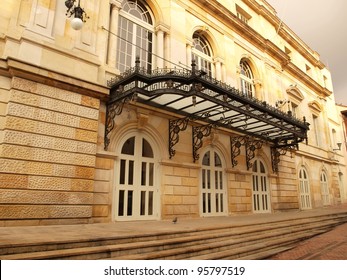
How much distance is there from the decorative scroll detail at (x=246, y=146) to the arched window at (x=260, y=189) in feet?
3.04

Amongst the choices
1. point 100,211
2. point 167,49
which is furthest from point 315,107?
point 100,211

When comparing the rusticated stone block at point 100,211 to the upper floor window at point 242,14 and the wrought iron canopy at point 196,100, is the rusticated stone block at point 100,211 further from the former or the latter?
the upper floor window at point 242,14

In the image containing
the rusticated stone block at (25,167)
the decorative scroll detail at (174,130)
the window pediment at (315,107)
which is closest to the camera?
the rusticated stone block at (25,167)

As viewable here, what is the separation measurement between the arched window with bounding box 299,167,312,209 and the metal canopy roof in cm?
579

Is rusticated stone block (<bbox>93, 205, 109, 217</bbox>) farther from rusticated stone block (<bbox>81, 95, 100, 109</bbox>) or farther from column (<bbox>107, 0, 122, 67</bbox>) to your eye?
column (<bbox>107, 0, 122, 67</bbox>)

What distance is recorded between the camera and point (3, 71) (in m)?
6.76

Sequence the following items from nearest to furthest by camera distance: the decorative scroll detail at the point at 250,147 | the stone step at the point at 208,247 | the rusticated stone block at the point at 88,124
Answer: the stone step at the point at 208,247, the rusticated stone block at the point at 88,124, the decorative scroll detail at the point at 250,147

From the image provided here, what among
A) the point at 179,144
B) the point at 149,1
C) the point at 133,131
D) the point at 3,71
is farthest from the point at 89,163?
the point at 149,1

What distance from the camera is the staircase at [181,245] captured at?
4203 millimetres

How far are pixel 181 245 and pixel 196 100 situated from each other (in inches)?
194

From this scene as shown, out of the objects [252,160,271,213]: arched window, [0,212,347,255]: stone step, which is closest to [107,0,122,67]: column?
[0,212,347,255]: stone step

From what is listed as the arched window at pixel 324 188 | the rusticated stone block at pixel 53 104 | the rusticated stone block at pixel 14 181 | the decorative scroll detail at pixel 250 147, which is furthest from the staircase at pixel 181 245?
the arched window at pixel 324 188

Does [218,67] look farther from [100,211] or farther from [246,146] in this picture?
[100,211]

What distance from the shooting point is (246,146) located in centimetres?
1335
